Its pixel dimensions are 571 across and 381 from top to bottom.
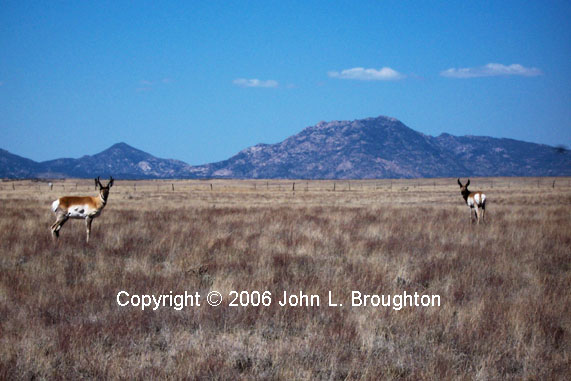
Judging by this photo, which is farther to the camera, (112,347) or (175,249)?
(175,249)

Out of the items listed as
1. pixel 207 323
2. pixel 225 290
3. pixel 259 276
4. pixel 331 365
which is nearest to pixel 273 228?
pixel 259 276

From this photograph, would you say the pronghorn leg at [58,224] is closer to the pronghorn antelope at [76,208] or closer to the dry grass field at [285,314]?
the pronghorn antelope at [76,208]

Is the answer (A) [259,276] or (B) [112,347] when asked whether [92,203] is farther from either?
(B) [112,347]

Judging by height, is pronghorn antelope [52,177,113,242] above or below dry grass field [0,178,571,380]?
above

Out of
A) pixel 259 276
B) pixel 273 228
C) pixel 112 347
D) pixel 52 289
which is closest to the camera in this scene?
pixel 112 347

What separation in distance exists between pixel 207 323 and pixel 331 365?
6.58 ft

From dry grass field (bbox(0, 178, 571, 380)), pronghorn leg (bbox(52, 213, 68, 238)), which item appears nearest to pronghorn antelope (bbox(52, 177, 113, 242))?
pronghorn leg (bbox(52, 213, 68, 238))

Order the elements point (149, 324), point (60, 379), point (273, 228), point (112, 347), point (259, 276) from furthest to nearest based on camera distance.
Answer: point (273, 228) < point (259, 276) < point (149, 324) < point (112, 347) < point (60, 379)

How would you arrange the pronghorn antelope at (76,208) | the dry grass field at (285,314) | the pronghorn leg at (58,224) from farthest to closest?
the pronghorn antelope at (76,208) → the pronghorn leg at (58,224) → the dry grass field at (285,314)

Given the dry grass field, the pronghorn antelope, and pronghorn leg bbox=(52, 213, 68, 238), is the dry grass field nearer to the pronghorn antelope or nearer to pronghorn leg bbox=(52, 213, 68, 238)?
pronghorn leg bbox=(52, 213, 68, 238)

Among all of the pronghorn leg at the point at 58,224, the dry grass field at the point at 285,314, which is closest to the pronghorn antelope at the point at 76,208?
the pronghorn leg at the point at 58,224

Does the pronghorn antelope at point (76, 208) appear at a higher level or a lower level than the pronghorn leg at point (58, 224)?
higher

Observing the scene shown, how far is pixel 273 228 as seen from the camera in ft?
54.2

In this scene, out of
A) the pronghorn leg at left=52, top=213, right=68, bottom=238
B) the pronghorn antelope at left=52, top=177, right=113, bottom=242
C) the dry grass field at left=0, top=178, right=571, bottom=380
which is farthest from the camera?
the pronghorn antelope at left=52, top=177, right=113, bottom=242
